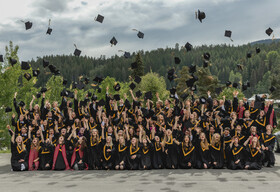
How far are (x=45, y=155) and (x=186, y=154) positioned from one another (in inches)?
161

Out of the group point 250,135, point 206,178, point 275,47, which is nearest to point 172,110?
point 250,135

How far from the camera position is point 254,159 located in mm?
9117

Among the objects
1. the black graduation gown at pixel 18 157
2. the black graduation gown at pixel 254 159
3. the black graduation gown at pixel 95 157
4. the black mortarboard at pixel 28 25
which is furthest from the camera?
the black mortarboard at pixel 28 25

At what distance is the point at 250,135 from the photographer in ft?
32.1

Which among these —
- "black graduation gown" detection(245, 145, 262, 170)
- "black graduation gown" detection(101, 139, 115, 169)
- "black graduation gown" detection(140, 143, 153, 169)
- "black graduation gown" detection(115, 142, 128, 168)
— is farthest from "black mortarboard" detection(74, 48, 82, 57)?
"black graduation gown" detection(245, 145, 262, 170)

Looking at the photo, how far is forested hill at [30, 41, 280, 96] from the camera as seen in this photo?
12738cm

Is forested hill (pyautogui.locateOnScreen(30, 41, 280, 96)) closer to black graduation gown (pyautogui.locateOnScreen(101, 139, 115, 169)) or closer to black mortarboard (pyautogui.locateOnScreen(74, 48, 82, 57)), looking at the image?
black mortarboard (pyautogui.locateOnScreen(74, 48, 82, 57))

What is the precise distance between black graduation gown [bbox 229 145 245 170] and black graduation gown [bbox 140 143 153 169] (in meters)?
2.26

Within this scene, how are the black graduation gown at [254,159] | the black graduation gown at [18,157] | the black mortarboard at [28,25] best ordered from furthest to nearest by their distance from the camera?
the black mortarboard at [28,25] < the black graduation gown at [18,157] < the black graduation gown at [254,159]

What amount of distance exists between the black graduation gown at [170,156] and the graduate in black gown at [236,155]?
1546 mm

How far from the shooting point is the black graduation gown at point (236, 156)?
9.07 metres

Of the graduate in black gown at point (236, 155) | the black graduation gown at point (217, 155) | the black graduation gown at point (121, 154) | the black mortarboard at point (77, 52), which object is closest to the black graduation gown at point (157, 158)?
the black graduation gown at point (121, 154)

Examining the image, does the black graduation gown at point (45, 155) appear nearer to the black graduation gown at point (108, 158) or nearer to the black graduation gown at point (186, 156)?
the black graduation gown at point (108, 158)

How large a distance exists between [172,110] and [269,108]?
305cm
